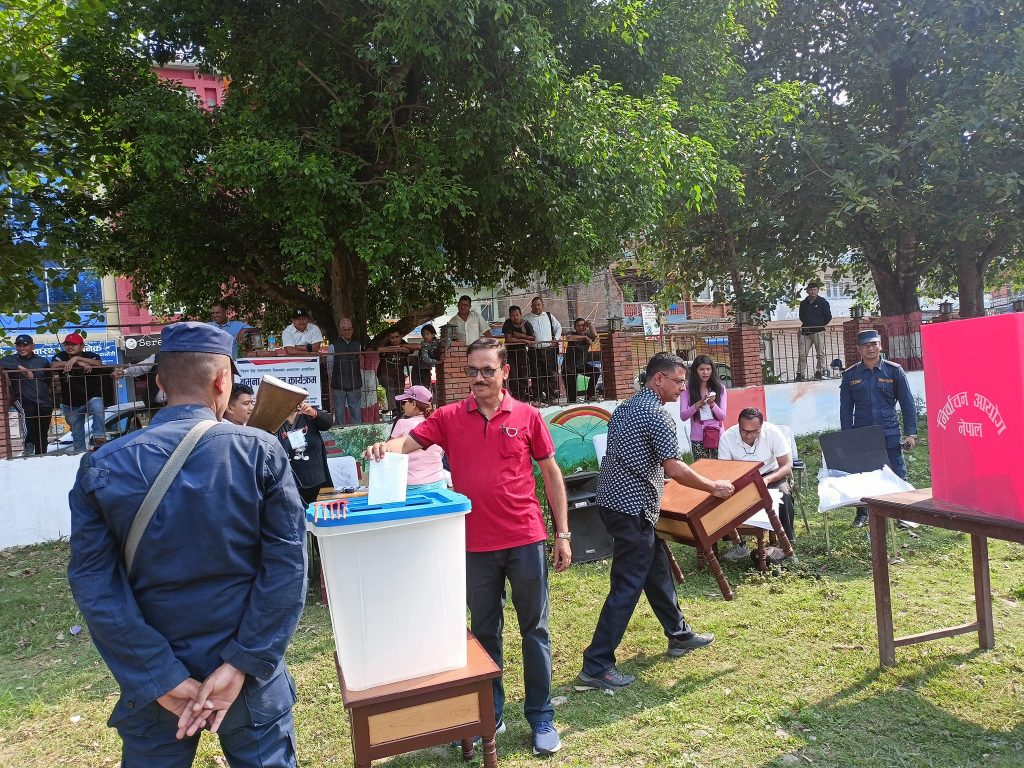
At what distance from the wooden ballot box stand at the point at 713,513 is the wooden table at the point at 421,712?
2.69 metres

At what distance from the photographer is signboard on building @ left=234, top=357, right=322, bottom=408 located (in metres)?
8.99

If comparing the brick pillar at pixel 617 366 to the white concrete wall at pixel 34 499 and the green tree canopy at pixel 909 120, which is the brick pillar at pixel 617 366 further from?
the white concrete wall at pixel 34 499

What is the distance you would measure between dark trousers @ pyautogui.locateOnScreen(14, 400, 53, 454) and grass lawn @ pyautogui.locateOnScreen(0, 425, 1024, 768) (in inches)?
126

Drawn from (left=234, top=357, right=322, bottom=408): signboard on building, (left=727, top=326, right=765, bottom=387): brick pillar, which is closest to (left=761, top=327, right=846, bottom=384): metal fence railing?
(left=727, top=326, right=765, bottom=387): brick pillar

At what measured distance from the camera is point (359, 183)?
28.2 ft

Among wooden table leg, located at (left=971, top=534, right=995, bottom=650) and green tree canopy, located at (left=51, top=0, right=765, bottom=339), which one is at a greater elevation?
green tree canopy, located at (left=51, top=0, right=765, bottom=339)

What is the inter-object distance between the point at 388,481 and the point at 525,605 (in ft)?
3.96

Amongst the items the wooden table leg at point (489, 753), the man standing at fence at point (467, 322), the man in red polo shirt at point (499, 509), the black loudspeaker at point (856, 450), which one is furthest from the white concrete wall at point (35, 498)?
the black loudspeaker at point (856, 450)

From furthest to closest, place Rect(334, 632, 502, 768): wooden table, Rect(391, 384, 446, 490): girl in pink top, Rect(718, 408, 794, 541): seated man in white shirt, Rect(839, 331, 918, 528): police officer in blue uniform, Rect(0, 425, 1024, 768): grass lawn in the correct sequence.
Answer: Rect(839, 331, 918, 528): police officer in blue uniform → Rect(718, 408, 794, 541): seated man in white shirt → Rect(391, 384, 446, 490): girl in pink top → Rect(0, 425, 1024, 768): grass lawn → Rect(334, 632, 502, 768): wooden table

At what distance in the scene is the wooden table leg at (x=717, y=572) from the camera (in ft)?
17.7

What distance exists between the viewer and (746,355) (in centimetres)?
1348

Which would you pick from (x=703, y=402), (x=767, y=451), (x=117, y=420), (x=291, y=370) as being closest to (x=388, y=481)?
(x=767, y=451)

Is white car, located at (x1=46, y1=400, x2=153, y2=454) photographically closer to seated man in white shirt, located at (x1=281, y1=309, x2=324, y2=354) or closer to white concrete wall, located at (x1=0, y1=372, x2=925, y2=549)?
white concrete wall, located at (x1=0, y1=372, x2=925, y2=549)

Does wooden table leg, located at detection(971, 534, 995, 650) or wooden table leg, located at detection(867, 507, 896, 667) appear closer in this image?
wooden table leg, located at detection(867, 507, 896, 667)
